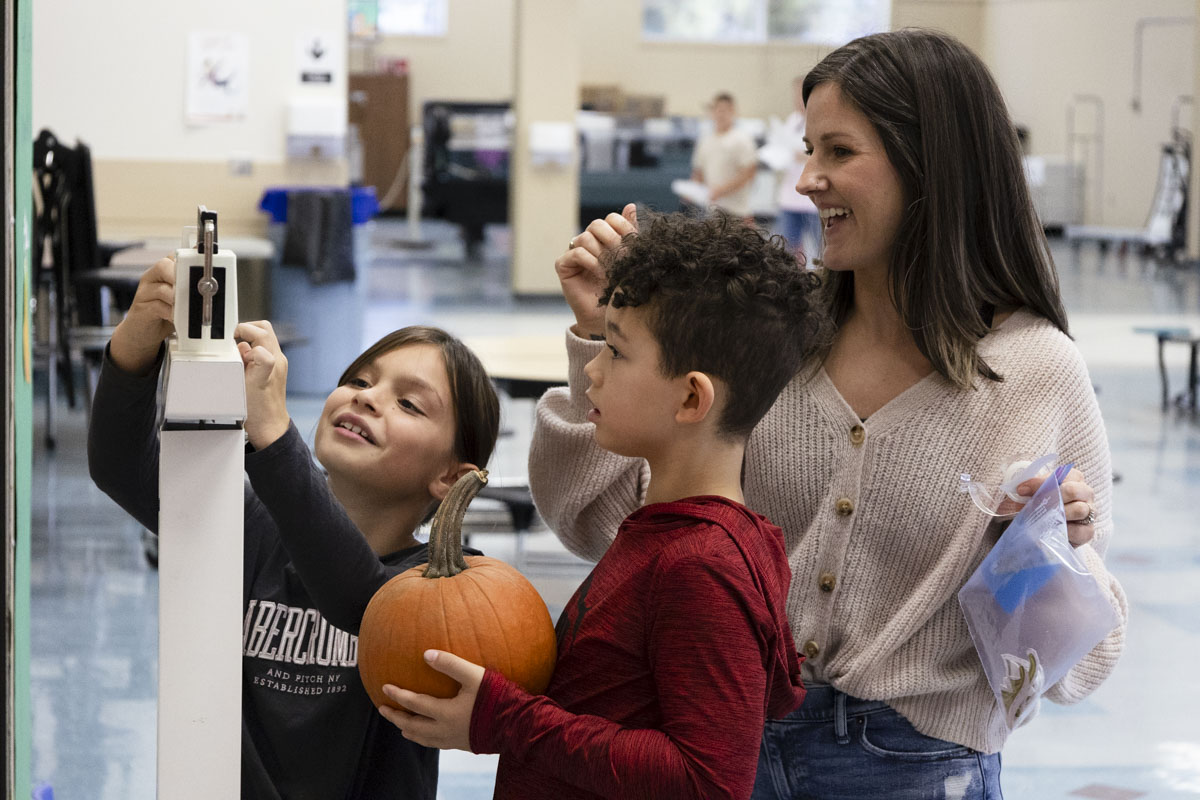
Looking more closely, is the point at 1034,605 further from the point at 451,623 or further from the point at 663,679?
the point at 451,623

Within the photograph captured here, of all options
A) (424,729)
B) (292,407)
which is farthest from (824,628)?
(292,407)

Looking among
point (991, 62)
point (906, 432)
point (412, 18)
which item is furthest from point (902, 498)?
point (991, 62)

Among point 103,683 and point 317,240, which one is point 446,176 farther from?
point 103,683

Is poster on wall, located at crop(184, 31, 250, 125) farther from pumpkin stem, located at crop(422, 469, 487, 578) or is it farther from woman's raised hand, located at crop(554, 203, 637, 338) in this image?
pumpkin stem, located at crop(422, 469, 487, 578)

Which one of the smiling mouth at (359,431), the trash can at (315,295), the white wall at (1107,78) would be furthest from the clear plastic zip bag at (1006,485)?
the white wall at (1107,78)

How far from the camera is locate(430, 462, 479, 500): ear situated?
5.24ft

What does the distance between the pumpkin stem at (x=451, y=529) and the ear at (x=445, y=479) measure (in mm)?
317

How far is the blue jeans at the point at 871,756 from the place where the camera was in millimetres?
1537

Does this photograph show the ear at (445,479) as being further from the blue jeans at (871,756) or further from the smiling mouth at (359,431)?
the blue jeans at (871,756)

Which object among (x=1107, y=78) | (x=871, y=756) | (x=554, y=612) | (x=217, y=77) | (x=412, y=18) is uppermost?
(x=412, y=18)

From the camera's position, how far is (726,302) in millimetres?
1232

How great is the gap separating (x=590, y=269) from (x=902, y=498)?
0.43m

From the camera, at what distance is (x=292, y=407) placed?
7562 mm

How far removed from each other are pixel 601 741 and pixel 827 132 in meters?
0.75
